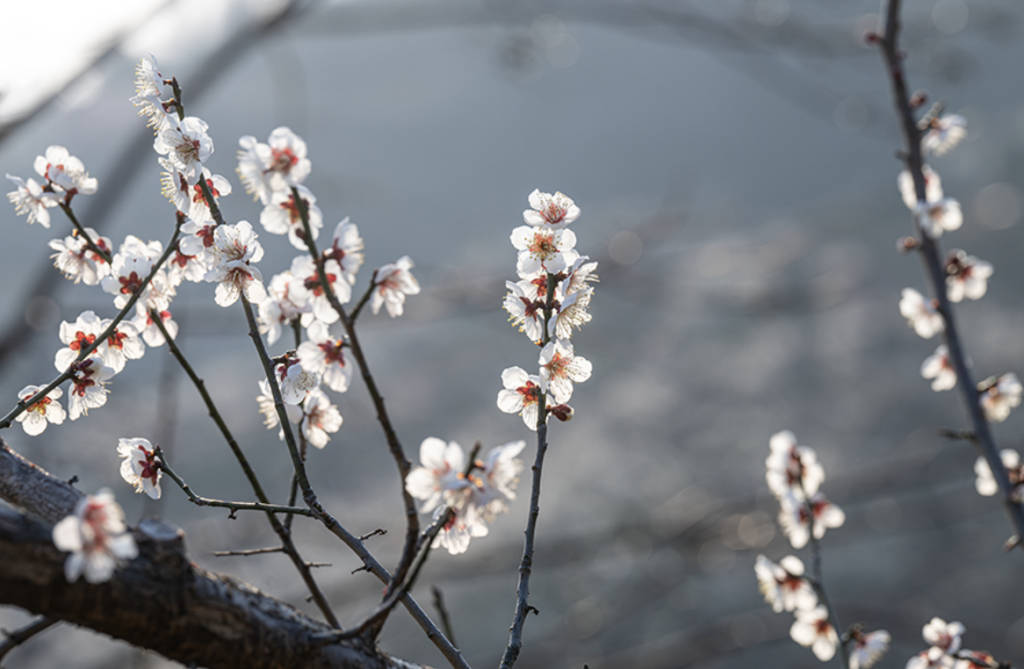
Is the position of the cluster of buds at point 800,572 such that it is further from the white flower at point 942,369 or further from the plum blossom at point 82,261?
the plum blossom at point 82,261

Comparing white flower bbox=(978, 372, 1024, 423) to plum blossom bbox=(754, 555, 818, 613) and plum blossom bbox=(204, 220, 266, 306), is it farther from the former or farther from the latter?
plum blossom bbox=(204, 220, 266, 306)

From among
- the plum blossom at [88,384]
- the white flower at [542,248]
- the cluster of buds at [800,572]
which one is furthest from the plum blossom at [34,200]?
the cluster of buds at [800,572]

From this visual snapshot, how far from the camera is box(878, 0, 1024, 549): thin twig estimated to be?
77 cm

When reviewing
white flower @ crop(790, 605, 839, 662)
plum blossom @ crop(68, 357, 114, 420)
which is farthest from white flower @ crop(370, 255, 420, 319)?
white flower @ crop(790, 605, 839, 662)

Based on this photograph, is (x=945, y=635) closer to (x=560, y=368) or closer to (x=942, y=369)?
(x=942, y=369)

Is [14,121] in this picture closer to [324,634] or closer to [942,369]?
[324,634]

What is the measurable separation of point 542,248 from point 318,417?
8.6 inches

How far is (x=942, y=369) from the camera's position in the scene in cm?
86

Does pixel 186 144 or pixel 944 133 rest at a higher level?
pixel 944 133

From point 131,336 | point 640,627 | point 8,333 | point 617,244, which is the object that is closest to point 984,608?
point 640,627

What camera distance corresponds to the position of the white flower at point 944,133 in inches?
32.0

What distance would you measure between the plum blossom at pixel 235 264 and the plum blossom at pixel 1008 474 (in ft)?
2.55

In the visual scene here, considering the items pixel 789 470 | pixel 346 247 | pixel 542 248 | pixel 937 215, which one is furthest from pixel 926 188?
pixel 346 247

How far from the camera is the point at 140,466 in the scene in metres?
0.48
